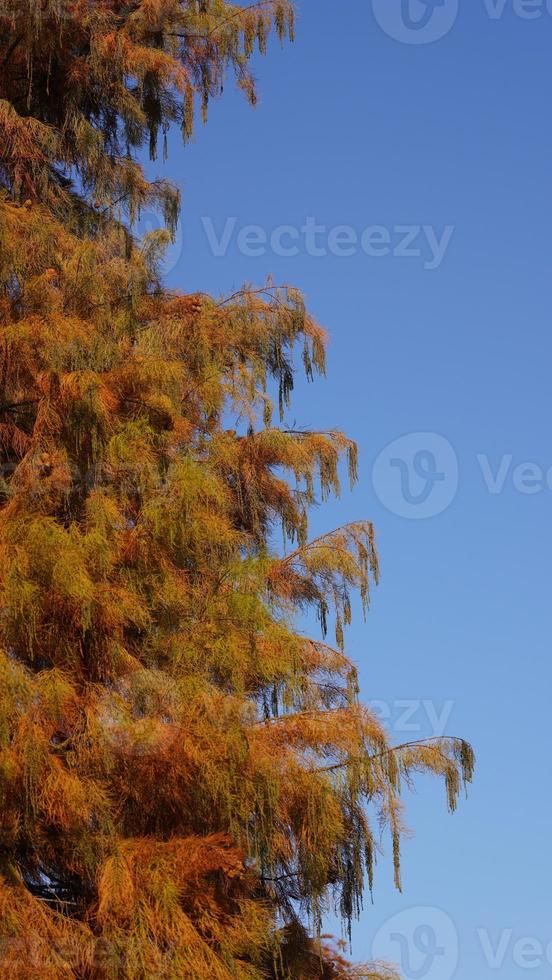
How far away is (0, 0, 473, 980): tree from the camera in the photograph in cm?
562

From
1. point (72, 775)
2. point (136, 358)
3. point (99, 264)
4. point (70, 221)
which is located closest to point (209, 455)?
point (136, 358)

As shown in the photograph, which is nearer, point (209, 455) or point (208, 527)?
point (208, 527)

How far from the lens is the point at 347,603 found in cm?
771

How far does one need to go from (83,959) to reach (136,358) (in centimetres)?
322

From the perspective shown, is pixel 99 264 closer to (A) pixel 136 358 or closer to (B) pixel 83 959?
(A) pixel 136 358

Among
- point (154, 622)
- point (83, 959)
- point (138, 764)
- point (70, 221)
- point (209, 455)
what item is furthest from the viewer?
point (70, 221)

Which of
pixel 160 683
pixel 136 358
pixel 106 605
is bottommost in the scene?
pixel 160 683

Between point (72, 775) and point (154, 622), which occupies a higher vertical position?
point (154, 622)

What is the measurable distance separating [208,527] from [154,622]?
0.56 metres

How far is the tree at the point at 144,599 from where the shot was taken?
562cm

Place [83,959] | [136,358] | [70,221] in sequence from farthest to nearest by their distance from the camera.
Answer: [70,221]
[136,358]
[83,959]

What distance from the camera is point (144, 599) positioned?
6387mm

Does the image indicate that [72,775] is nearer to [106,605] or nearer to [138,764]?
[138,764]

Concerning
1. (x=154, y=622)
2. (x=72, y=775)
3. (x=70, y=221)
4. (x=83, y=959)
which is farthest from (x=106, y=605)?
(x=70, y=221)
